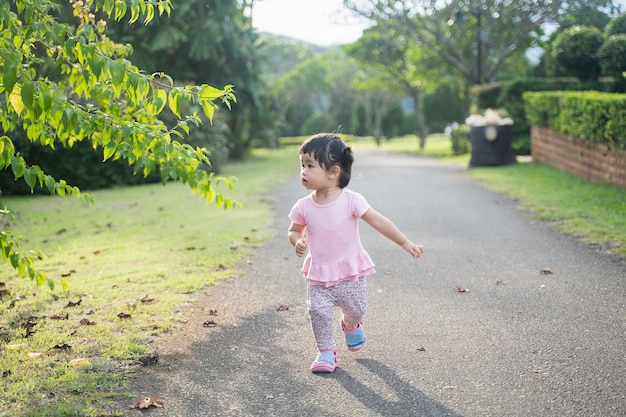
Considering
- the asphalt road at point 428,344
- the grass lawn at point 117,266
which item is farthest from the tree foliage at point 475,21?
the asphalt road at point 428,344

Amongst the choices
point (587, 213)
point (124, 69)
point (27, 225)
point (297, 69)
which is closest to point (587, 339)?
point (124, 69)

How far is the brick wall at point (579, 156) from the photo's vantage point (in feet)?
38.3

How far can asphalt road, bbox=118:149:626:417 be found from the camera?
12.2 feet

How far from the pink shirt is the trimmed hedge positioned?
7994 mm

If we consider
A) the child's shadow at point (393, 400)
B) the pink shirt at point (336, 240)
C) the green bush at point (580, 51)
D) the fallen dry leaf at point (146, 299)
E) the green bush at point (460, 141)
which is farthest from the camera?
the green bush at point (460, 141)

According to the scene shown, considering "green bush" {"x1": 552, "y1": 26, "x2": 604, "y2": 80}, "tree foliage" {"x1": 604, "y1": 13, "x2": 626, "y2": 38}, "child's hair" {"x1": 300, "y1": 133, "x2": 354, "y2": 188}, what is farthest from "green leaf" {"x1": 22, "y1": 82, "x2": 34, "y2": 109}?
"green bush" {"x1": 552, "y1": 26, "x2": 604, "y2": 80}

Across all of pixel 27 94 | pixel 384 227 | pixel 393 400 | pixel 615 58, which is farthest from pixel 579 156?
pixel 27 94

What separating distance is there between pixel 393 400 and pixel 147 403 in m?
1.26

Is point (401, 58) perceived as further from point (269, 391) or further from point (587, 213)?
point (269, 391)

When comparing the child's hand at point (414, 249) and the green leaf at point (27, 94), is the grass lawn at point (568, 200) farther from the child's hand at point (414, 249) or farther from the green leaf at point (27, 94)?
the green leaf at point (27, 94)

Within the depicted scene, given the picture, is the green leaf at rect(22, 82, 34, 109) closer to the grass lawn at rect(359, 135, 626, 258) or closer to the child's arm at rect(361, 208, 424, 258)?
the child's arm at rect(361, 208, 424, 258)

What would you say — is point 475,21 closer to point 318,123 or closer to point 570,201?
point 570,201

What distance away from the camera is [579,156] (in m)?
13.8

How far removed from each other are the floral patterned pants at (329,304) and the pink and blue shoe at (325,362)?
0.03 meters
